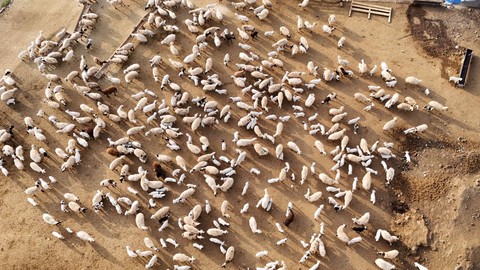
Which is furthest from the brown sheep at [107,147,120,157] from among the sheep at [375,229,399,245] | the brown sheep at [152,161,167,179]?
the sheep at [375,229,399,245]

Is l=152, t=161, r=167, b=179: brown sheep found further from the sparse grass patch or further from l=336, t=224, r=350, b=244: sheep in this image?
the sparse grass patch

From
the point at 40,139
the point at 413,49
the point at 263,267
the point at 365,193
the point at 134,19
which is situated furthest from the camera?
the point at 134,19

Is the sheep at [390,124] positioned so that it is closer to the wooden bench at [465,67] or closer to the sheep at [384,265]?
the wooden bench at [465,67]

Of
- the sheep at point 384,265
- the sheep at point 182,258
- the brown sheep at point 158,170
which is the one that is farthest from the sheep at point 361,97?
the sheep at point 182,258

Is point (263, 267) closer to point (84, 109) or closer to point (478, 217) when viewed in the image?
point (478, 217)

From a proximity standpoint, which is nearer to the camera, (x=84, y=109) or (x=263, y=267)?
(x=263, y=267)

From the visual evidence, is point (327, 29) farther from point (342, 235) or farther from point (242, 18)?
point (342, 235)

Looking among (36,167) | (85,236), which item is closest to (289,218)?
(85,236)

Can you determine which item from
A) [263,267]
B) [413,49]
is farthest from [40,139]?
[413,49]
